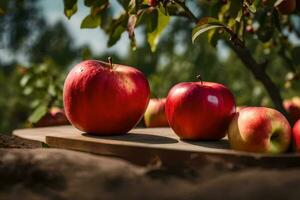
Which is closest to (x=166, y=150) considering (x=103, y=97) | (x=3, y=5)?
(x=103, y=97)

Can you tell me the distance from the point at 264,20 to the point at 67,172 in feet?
4.56

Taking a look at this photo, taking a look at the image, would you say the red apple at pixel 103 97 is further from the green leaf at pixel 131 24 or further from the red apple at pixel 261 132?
the red apple at pixel 261 132

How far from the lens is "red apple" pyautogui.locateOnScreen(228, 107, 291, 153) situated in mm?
1505

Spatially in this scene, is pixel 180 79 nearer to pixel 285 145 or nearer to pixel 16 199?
pixel 285 145

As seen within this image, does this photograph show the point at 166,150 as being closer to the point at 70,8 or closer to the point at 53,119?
the point at 70,8

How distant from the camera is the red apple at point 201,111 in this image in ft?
5.59

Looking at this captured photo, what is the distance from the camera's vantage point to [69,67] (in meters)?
11.2

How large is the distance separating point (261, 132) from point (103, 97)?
53 cm

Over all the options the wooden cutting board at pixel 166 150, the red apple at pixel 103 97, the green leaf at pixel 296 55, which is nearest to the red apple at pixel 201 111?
the wooden cutting board at pixel 166 150

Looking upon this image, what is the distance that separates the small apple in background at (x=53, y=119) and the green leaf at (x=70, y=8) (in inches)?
28.7

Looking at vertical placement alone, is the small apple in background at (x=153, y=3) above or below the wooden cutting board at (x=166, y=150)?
above

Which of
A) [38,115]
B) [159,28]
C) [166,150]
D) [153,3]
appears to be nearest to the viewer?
[166,150]

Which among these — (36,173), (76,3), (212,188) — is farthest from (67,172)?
(76,3)

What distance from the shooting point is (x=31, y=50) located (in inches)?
789
